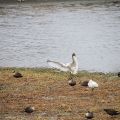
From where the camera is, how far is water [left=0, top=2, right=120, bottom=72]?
114 feet

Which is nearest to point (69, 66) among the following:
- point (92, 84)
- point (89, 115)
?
point (92, 84)

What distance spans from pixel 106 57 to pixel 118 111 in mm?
20134

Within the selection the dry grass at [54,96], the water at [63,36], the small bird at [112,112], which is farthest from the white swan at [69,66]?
the water at [63,36]

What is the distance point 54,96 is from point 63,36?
1251 inches

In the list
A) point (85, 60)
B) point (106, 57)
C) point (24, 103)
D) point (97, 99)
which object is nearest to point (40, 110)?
point (24, 103)

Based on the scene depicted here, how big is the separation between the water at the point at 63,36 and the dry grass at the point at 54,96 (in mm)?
7968

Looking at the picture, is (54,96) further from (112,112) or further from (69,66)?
(112,112)

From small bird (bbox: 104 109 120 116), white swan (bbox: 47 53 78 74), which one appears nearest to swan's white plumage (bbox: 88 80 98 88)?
white swan (bbox: 47 53 78 74)

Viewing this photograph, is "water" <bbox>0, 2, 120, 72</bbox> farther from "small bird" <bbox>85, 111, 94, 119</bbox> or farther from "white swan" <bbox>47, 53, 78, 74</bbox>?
"small bird" <bbox>85, 111, 94, 119</bbox>

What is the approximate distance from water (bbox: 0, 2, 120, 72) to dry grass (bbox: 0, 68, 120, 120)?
7968 mm

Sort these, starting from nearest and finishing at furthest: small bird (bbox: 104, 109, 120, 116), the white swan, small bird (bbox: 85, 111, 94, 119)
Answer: small bird (bbox: 85, 111, 94, 119)
small bird (bbox: 104, 109, 120, 116)
the white swan

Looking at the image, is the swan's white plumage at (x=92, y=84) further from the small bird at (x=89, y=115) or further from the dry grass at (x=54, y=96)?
the small bird at (x=89, y=115)

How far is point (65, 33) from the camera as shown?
5238 cm

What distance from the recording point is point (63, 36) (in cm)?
5016
